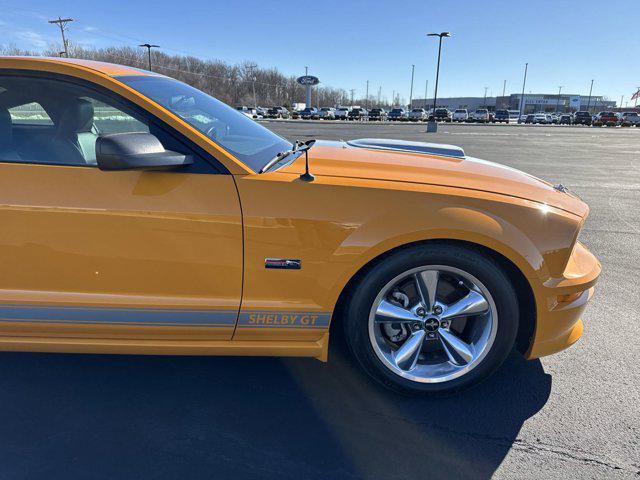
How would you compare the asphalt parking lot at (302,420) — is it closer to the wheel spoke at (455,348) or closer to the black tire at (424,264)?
the black tire at (424,264)

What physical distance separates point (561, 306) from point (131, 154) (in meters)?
2.19

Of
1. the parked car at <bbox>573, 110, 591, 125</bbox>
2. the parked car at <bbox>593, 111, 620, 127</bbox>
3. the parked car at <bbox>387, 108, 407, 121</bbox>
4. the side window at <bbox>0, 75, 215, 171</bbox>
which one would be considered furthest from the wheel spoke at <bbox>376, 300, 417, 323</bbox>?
the parked car at <bbox>573, 110, 591, 125</bbox>

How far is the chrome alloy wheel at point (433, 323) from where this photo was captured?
2.29 metres

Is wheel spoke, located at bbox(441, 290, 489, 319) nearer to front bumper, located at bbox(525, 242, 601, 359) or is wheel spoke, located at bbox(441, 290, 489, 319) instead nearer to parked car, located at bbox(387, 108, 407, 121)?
front bumper, located at bbox(525, 242, 601, 359)

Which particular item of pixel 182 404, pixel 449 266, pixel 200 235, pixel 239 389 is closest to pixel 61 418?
pixel 182 404

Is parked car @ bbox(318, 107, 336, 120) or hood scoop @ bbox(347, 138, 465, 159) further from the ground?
parked car @ bbox(318, 107, 336, 120)

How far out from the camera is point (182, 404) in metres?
2.36

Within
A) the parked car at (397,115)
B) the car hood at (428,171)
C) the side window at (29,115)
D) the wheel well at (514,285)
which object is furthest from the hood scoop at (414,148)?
the parked car at (397,115)

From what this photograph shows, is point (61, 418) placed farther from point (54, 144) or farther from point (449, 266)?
point (449, 266)

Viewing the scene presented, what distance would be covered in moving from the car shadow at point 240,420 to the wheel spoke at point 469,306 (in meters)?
0.50

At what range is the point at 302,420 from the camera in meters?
2.26

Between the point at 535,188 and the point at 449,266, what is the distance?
74cm

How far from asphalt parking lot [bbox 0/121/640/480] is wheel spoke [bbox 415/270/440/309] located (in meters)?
0.57

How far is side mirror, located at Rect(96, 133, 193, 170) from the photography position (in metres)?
1.94
